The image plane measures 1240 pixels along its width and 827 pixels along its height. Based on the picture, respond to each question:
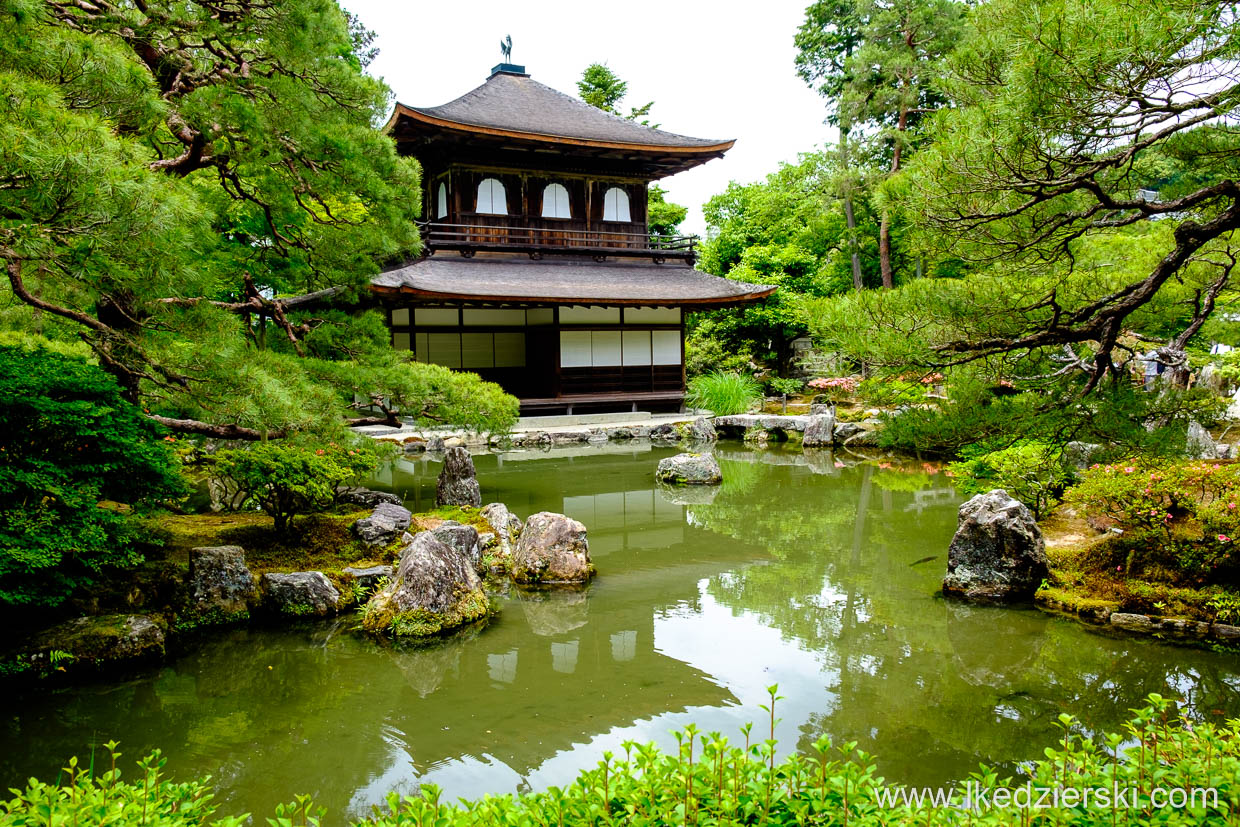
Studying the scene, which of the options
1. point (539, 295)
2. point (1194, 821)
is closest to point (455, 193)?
point (539, 295)

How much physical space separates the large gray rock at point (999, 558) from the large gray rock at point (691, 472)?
531 centimetres

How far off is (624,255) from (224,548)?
13792mm

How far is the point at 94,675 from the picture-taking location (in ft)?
15.0

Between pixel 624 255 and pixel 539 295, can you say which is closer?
pixel 539 295

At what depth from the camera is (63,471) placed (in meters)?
4.52

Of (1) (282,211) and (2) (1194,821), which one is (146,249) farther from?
(2) (1194,821)

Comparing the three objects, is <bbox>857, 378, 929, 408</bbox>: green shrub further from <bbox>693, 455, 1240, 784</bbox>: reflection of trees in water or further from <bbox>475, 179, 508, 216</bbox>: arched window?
<bbox>475, 179, 508, 216</bbox>: arched window

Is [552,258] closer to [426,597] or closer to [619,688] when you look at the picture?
[426,597]

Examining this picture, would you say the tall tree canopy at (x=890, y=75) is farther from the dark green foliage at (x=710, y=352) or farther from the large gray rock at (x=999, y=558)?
the large gray rock at (x=999, y=558)

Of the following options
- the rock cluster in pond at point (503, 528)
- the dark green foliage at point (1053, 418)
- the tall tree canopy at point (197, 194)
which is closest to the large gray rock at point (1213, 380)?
the dark green foliage at point (1053, 418)

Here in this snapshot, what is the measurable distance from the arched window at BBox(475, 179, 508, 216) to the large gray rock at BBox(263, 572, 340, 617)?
41.3ft

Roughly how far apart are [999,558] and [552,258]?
13213mm

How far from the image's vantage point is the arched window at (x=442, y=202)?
17344 mm

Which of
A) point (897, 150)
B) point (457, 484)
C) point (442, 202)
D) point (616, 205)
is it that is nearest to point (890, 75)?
point (897, 150)
